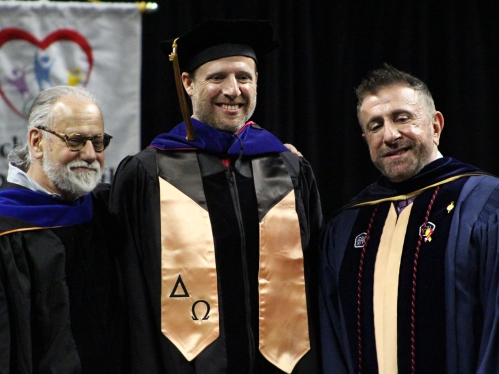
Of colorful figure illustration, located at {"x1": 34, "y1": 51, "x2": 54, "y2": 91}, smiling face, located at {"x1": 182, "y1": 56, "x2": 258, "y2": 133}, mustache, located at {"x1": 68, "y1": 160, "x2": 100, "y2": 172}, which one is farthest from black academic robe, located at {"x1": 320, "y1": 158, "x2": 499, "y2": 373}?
colorful figure illustration, located at {"x1": 34, "y1": 51, "x2": 54, "y2": 91}

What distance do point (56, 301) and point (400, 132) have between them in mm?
1506

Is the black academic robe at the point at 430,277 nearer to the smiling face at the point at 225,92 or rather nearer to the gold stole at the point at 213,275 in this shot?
the gold stole at the point at 213,275

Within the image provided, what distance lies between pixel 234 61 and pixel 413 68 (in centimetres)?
181

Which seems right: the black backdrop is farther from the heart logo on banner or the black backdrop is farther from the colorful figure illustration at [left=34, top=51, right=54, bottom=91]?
the colorful figure illustration at [left=34, top=51, right=54, bottom=91]

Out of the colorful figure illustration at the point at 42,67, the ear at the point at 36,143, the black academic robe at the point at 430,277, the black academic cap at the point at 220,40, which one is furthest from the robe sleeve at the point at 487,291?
the colorful figure illustration at the point at 42,67

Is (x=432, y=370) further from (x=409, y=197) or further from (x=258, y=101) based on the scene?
(x=258, y=101)

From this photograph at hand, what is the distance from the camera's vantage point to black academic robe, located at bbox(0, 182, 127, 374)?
9.70 ft

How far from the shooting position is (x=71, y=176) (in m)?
3.13

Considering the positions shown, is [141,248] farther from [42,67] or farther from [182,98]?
[42,67]

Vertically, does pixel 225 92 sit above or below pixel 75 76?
below

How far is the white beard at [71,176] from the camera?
3135 millimetres

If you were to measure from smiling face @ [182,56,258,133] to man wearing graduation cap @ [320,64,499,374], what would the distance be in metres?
0.50

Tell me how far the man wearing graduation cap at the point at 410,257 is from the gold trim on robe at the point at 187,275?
50 centimetres

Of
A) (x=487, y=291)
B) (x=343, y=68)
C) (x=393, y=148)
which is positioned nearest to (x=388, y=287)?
(x=487, y=291)
